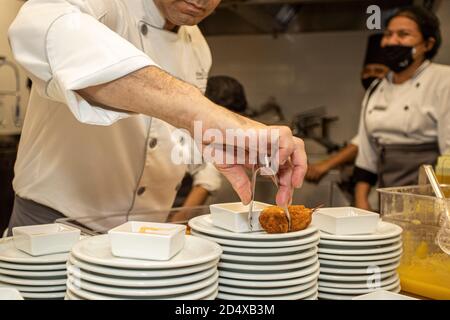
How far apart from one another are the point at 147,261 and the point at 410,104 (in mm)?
1520

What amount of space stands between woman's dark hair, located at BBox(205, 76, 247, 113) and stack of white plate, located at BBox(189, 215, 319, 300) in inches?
69.9

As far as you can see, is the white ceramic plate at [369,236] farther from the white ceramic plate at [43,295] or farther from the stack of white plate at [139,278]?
the white ceramic plate at [43,295]

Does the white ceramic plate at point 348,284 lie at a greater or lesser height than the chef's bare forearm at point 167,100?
lesser

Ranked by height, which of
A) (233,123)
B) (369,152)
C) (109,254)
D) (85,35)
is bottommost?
(369,152)

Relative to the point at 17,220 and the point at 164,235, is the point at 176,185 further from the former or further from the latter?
the point at 164,235

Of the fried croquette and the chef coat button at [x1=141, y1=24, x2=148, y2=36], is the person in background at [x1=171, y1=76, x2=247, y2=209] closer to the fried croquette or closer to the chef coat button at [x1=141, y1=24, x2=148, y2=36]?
the chef coat button at [x1=141, y1=24, x2=148, y2=36]

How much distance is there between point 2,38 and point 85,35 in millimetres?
946

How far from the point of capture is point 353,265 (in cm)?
69

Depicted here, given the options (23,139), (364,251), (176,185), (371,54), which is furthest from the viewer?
(371,54)

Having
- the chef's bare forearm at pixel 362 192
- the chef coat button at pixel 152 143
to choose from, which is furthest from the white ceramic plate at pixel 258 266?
the chef's bare forearm at pixel 362 192

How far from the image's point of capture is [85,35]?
694mm

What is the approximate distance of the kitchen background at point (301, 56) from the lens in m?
2.93

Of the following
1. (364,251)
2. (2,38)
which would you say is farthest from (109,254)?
(2,38)

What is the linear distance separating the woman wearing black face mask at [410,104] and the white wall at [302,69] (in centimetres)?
109
